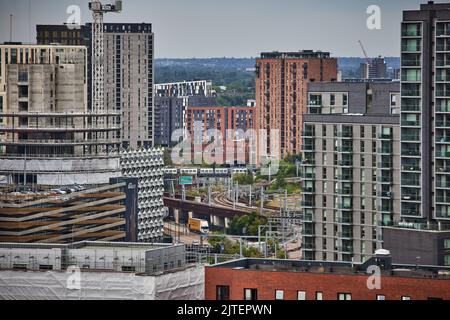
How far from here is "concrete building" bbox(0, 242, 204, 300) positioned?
31.3 m

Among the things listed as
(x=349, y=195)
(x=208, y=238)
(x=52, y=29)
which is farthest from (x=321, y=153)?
(x=52, y=29)

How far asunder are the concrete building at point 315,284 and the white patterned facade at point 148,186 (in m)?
44.2

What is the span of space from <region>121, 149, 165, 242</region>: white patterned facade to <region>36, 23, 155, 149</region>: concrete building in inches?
1350

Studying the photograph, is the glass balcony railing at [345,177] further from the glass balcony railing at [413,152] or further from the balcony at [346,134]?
the glass balcony railing at [413,152]

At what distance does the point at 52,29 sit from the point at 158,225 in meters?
32.3

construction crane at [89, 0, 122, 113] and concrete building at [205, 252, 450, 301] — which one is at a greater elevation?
construction crane at [89, 0, 122, 113]

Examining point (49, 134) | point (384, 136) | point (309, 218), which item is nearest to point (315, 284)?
point (384, 136)

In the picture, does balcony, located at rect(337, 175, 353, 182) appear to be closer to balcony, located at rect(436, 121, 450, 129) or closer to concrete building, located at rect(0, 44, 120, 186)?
balcony, located at rect(436, 121, 450, 129)

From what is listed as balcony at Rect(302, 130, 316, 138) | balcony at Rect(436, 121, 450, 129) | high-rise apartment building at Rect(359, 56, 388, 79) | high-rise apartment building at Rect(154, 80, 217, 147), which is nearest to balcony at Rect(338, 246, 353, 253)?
Answer: balcony at Rect(302, 130, 316, 138)

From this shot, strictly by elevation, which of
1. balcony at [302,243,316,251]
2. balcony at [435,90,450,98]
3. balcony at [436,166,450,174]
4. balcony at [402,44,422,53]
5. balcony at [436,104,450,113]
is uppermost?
balcony at [402,44,422,53]

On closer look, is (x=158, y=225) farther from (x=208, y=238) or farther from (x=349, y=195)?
(x=349, y=195)

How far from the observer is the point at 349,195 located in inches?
1969

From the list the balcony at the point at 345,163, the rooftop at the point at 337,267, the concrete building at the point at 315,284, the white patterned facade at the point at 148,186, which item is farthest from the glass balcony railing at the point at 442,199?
the white patterned facade at the point at 148,186

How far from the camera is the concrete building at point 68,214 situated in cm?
6012
